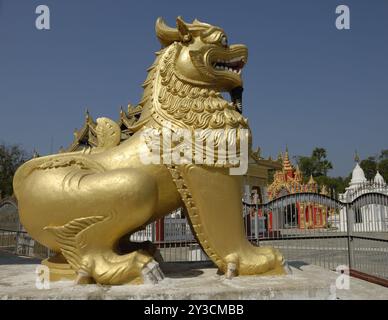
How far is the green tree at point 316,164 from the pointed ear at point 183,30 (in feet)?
140

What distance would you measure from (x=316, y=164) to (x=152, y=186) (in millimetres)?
44274

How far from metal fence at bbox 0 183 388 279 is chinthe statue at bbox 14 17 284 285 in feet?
9.58

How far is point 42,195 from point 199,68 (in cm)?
205

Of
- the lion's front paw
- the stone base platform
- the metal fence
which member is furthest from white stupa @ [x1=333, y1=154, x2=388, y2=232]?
the lion's front paw

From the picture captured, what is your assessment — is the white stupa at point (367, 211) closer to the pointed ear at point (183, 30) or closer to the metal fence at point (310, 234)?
the metal fence at point (310, 234)

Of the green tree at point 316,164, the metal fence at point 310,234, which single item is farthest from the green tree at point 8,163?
the green tree at point 316,164

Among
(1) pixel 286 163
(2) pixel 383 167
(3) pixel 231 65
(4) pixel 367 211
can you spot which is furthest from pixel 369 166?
(3) pixel 231 65

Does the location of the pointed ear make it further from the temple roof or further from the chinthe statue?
the temple roof

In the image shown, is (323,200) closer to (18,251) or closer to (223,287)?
(223,287)

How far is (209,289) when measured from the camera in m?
3.20

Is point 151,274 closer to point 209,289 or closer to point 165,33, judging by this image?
point 209,289

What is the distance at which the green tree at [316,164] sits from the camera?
4469 centimetres

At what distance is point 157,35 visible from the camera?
4230 mm
